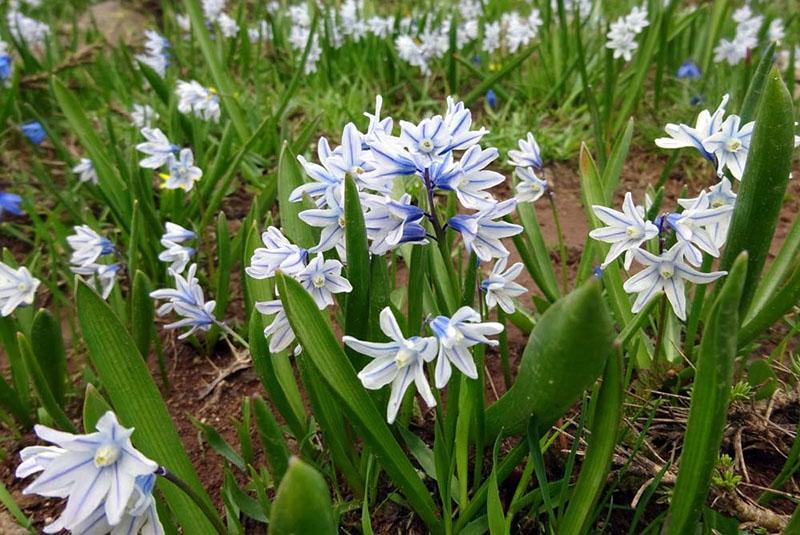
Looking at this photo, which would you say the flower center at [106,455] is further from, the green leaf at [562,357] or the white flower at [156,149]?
the white flower at [156,149]

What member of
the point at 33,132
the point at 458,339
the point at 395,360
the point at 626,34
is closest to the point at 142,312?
the point at 395,360

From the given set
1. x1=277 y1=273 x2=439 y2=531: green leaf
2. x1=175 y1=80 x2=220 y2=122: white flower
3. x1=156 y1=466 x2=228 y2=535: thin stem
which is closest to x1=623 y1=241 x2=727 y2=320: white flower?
x1=277 y1=273 x2=439 y2=531: green leaf

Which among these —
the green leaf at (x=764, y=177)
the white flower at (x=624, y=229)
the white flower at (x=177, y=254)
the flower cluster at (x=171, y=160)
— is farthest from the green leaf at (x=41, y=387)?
the green leaf at (x=764, y=177)

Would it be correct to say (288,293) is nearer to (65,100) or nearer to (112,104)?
(65,100)

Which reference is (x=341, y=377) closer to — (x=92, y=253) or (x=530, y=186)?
(x=530, y=186)

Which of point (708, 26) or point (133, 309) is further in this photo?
point (708, 26)

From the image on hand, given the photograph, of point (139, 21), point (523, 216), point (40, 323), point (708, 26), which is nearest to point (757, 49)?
point (708, 26)
